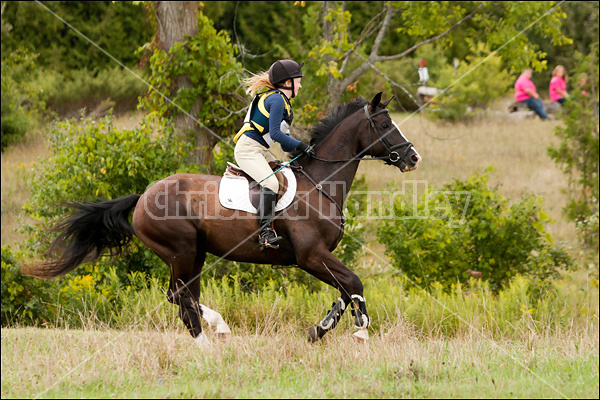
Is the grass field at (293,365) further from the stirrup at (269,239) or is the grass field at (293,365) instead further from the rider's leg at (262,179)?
the rider's leg at (262,179)

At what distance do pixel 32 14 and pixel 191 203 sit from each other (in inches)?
743

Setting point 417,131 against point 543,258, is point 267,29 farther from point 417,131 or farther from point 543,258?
point 543,258

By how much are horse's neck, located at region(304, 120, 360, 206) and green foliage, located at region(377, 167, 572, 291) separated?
11.2ft

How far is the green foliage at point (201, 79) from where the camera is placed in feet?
35.8

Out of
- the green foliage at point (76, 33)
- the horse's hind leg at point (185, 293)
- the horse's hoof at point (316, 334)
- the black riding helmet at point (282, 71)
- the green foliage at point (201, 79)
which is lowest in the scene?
the horse's hoof at point (316, 334)

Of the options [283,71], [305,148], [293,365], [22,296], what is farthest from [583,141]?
[22,296]

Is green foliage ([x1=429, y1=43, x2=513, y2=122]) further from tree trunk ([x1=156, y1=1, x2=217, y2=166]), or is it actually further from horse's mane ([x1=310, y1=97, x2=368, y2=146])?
A: horse's mane ([x1=310, y1=97, x2=368, y2=146])

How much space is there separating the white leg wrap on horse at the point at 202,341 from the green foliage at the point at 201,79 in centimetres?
482

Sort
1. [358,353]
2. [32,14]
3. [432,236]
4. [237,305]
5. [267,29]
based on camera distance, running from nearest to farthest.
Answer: [358,353]
[237,305]
[432,236]
[32,14]
[267,29]

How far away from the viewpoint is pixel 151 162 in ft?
34.2

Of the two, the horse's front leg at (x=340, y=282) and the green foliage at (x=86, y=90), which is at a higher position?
the green foliage at (x=86, y=90)

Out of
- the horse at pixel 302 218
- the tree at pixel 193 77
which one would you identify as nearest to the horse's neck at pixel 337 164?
the horse at pixel 302 218

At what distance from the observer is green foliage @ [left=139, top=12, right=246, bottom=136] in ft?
35.8

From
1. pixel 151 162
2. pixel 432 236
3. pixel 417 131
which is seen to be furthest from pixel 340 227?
pixel 417 131
